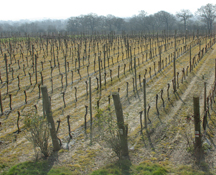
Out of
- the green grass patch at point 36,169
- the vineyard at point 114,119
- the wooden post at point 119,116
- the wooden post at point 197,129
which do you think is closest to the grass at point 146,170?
the vineyard at point 114,119

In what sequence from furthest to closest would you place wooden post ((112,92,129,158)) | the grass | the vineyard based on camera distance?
the vineyard → wooden post ((112,92,129,158)) → the grass

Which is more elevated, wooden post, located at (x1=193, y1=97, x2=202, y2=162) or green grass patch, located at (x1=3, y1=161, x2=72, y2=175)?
wooden post, located at (x1=193, y1=97, x2=202, y2=162)

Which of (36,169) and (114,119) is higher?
(114,119)

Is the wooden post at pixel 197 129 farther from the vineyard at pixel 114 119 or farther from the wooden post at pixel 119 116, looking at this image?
the wooden post at pixel 119 116

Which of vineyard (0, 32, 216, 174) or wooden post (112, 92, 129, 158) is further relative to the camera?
vineyard (0, 32, 216, 174)

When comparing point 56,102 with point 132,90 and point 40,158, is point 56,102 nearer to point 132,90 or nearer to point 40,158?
point 132,90

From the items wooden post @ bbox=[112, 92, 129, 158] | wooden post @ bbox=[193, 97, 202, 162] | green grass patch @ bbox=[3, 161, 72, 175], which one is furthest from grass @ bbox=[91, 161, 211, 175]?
green grass patch @ bbox=[3, 161, 72, 175]

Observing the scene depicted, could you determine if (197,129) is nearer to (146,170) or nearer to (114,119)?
(146,170)

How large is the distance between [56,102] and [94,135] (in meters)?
3.32

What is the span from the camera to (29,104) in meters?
9.08

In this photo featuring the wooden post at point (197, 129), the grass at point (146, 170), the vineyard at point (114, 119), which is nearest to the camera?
the grass at point (146, 170)

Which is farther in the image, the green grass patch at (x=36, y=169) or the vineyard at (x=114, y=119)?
the vineyard at (x=114, y=119)

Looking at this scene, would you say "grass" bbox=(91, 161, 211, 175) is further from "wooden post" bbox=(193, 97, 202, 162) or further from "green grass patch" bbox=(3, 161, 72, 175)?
"green grass patch" bbox=(3, 161, 72, 175)

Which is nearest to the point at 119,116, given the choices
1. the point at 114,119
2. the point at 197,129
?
the point at 197,129
